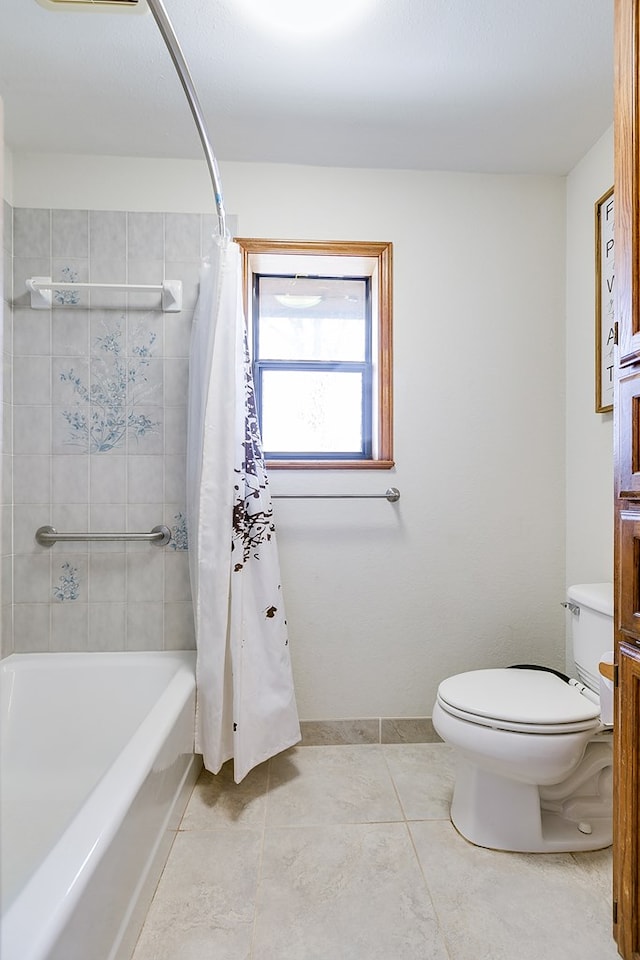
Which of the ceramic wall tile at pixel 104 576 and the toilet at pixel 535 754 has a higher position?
the ceramic wall tile at pixel 104 576

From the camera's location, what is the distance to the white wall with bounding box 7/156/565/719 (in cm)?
224

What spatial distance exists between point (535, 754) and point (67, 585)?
5.53 ft

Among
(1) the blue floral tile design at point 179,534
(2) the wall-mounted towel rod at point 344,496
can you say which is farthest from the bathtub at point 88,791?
(2) the wall-mounted towel rod at point 344,496

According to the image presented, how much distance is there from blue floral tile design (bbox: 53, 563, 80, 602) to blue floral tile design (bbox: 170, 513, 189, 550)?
0.38 metres

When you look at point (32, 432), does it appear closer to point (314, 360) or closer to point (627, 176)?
point (314, 360)

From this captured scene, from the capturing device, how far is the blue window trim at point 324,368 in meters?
2.36

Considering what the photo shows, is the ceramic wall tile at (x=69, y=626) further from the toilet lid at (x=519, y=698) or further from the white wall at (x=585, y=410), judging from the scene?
the white wall at (x=585, y=410)

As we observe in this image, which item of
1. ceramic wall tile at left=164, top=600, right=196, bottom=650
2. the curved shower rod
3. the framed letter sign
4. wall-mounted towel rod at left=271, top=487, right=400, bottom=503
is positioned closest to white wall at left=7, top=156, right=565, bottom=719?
wall-mounted towel rod at left=271, top=487, right=400, bottom=503

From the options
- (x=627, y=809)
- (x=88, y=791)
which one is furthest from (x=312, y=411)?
(x=627, y=809)

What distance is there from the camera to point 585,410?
2.15 m

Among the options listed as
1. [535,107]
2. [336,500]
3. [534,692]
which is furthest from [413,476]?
[535,107]

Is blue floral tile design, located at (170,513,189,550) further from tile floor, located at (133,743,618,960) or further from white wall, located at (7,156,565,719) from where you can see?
tile floor, located at (133,743,618,960)

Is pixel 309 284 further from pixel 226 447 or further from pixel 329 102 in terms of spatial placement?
pixel 226 447

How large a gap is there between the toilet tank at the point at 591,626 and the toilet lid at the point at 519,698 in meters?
0.09
